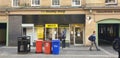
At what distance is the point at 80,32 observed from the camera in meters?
33.2

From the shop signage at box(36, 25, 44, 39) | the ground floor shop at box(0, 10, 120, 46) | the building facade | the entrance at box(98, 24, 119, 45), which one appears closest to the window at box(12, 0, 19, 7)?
the building facade

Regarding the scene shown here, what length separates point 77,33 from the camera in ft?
109

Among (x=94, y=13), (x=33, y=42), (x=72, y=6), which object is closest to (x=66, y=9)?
(x=72, y=6)

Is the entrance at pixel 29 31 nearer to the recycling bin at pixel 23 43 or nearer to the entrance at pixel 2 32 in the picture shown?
the entrance at pixel 2 32

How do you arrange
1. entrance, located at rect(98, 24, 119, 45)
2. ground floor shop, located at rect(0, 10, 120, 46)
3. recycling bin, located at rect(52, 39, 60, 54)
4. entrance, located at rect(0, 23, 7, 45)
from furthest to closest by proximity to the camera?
entrance, located at rect(98, 24, 119, 45), entrance, located at rect(0, 23, 7, 45), ground floor shop, located at rect(0, 10, 120, 46), recycling bin, located at rect(52, 39, 60, 54)

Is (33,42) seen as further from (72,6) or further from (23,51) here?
(23,51)

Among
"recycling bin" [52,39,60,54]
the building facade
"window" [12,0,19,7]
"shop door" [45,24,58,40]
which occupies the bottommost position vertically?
"recycling bin" [52,39,60,54]

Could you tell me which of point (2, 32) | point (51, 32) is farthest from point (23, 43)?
point (2, 32)

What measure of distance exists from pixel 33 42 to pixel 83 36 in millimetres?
5360

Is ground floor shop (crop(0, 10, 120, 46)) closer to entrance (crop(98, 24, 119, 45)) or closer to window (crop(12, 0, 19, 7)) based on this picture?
window (crop(12, 0, 19, 7))

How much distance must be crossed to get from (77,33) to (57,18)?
2783mm

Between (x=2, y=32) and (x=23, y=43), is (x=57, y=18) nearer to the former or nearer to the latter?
(x=2, y=32)

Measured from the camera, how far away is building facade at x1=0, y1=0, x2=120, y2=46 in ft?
105

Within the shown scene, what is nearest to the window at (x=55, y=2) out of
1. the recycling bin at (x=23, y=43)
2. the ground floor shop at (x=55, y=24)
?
the ground floor shop at (x=55, y=24)
